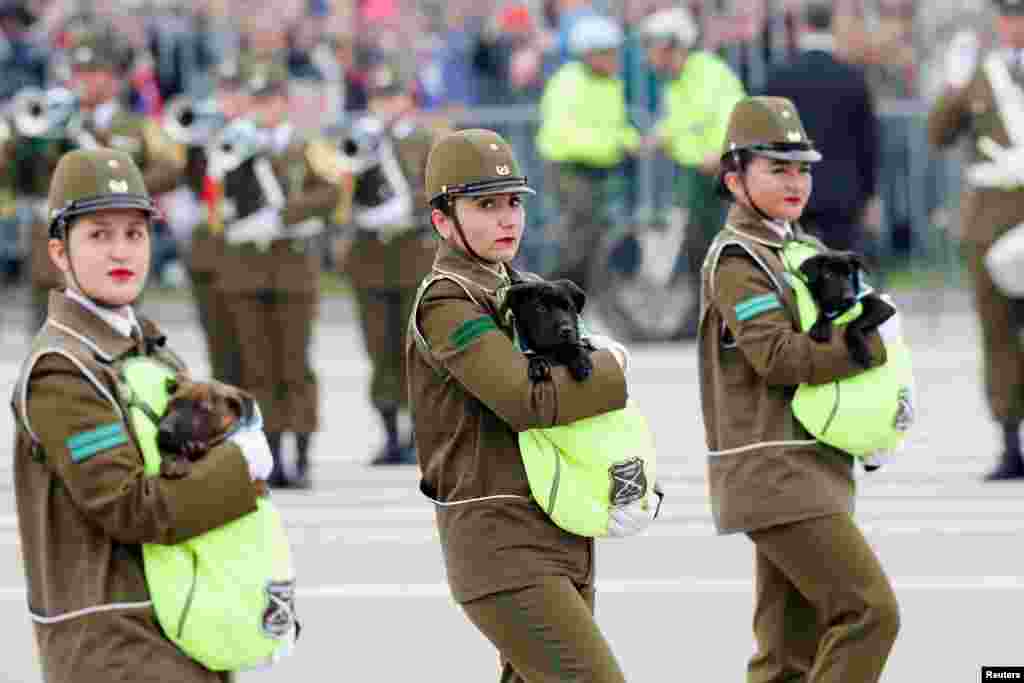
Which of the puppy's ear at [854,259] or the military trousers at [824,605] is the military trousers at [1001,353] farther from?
the puppy's ear at [854,259]

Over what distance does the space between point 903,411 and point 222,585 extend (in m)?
2.52

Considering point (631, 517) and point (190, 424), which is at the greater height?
point (190, 424)

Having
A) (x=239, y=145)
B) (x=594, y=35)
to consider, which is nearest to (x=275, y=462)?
(x=239, y=145)

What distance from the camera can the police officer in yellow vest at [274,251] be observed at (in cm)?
1296

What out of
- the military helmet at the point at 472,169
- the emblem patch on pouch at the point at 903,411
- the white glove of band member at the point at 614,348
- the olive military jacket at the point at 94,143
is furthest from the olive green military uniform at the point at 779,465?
the olive military jacket at the point at 94,143

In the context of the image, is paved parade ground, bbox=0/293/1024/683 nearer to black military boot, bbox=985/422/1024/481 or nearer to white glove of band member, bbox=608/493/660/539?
black military boot, bbox=985/422/1024/481

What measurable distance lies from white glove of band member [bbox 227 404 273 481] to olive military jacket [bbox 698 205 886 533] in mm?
2011

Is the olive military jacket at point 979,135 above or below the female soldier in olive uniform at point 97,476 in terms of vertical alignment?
below

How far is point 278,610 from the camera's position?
5207mm

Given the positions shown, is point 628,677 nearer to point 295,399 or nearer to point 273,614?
point 273,614

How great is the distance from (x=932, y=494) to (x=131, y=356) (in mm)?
7475

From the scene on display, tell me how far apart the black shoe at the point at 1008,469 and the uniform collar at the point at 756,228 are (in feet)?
17.1

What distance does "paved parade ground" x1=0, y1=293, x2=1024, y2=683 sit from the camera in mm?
8945

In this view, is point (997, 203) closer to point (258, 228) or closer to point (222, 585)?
point (258, 228)
